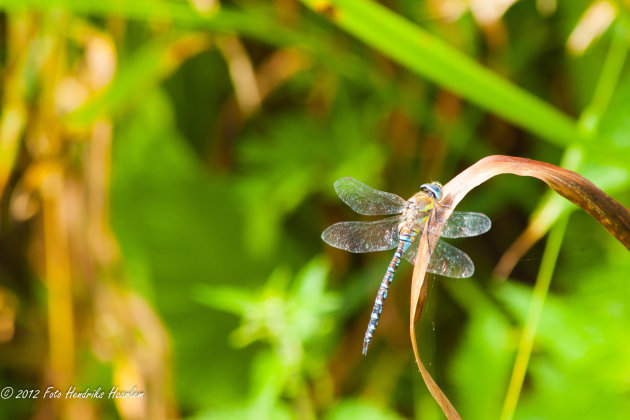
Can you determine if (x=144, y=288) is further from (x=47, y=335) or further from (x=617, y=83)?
(x=617, y=83)

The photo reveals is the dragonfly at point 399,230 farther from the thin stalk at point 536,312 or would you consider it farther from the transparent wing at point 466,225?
the thin stalk at point 536,312

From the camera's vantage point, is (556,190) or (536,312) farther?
(536,312)

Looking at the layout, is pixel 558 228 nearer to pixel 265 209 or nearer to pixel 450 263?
pixel 450 263

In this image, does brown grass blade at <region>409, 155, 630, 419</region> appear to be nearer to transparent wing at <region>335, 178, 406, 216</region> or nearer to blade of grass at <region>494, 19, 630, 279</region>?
blade of grass at <region>494, 19, 630, 279</region>

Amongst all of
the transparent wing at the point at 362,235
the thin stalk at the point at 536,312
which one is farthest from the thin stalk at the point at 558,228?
the transparent wing at the point at 362,235

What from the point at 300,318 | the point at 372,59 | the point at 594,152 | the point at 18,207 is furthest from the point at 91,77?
the point at 594,152

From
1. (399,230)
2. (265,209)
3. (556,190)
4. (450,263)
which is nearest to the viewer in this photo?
(556,190)

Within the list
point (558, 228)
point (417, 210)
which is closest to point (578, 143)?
point (558, 228)
